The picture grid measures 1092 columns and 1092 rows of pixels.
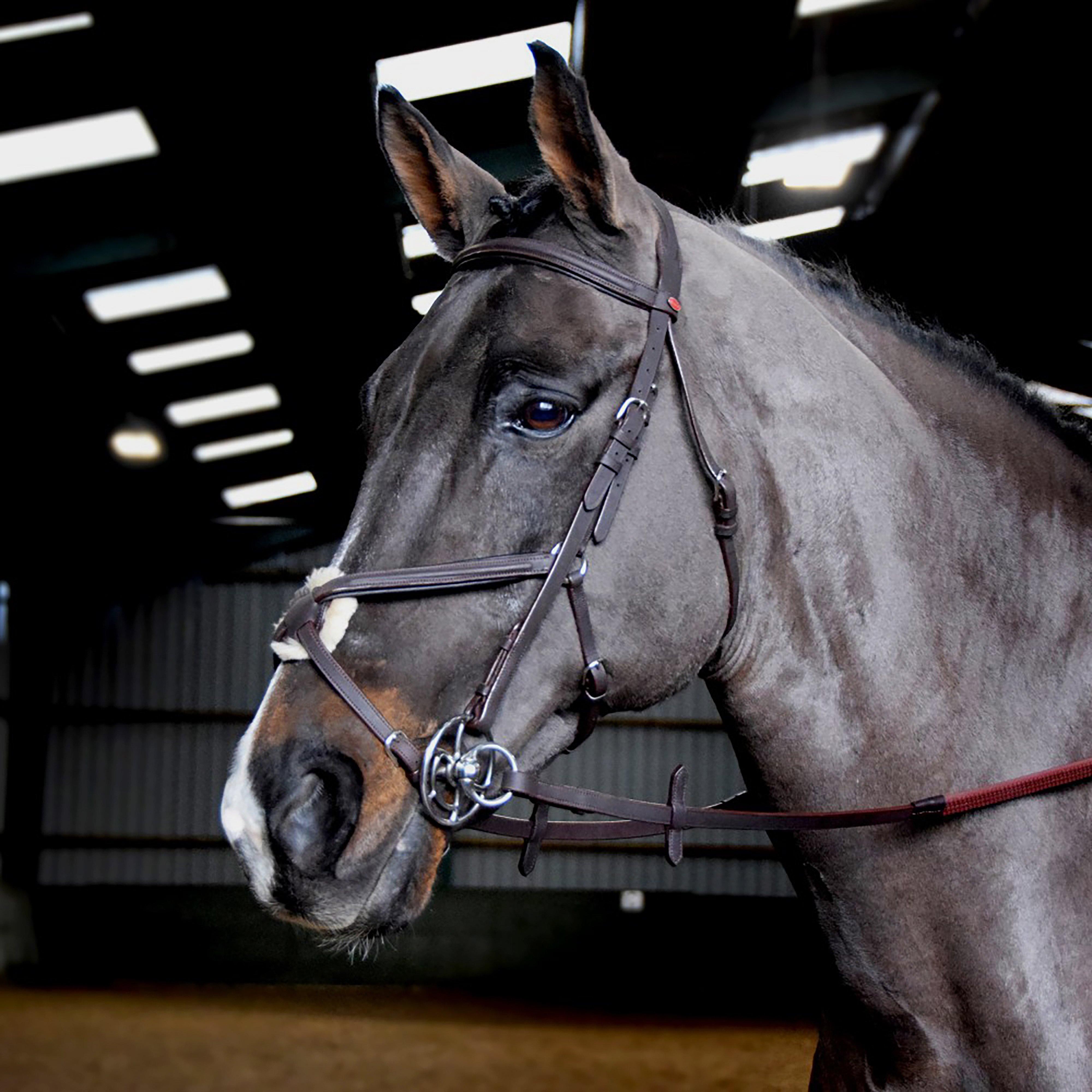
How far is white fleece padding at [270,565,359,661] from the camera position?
157 centimetres

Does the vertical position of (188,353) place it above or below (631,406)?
above

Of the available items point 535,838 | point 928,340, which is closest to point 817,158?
point 928,340

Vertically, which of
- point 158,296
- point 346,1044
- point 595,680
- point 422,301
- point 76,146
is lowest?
point 346,1044

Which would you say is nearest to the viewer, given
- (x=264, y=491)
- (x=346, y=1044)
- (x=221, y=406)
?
(x=346, y=1044)

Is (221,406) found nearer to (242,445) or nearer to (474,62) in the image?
(242,445)

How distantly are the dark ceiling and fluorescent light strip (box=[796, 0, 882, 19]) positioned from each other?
0.06 meters

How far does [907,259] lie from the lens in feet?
22.9

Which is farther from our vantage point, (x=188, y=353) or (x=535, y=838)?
(x=188, y=353)

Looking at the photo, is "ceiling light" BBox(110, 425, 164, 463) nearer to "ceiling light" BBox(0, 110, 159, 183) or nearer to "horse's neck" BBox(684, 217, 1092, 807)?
"ceiling light" BBox(0, 110, 159, 183)

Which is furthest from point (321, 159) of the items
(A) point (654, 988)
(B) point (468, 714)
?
(A) point (654, 988)

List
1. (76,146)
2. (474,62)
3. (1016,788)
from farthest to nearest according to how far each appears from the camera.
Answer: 1. (76,146)
2. (474,62)
3. (1016,788)

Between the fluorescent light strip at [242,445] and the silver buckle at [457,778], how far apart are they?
11.3 m

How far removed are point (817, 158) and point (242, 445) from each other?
335 inches

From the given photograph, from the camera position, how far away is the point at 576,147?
1.71 m
